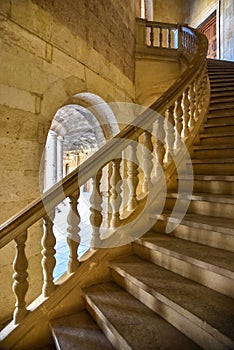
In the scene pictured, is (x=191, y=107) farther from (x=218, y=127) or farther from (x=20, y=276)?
(x=20, y=276)

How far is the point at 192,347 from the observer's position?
36.2 inches

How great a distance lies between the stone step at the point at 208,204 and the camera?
1588mm

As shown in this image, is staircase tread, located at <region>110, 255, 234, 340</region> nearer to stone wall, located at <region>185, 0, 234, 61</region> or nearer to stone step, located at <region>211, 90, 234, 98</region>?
stone step, located at <region>211, 90, 234, 98</region>

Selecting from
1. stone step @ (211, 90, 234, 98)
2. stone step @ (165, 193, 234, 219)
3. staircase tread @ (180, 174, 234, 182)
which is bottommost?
stone step @ (165, 193, 234, 219)

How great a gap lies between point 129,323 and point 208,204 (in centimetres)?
100

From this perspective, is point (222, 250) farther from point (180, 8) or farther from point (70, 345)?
point (180, 8)

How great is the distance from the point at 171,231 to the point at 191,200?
328mm

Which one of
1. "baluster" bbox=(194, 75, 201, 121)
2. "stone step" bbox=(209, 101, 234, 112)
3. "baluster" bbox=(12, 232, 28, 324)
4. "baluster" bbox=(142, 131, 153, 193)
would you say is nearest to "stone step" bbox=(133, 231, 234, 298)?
"baluster" bbox=(142, 131, 153, 193)

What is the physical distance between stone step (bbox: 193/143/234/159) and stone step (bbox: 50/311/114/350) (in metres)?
1.76

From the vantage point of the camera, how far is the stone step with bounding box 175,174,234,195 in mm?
1799

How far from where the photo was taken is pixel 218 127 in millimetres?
2611

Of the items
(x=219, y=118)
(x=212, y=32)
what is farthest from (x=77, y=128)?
(x=212, y=32)

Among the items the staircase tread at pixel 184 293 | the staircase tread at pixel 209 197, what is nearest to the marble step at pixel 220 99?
the staircase tread at pixel 209 197

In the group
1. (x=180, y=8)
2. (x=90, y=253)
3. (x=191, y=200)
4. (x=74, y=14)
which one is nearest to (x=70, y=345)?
(x=90, y=253)
